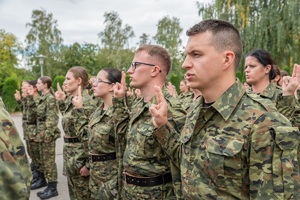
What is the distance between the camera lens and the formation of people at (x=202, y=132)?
1.47 meters

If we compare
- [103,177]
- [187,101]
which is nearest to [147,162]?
[103,177]

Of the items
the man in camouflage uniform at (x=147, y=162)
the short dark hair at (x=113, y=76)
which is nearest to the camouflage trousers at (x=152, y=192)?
the man in camouflage uniform at (x=147, y=162)

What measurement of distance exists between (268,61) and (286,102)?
2.64 feet

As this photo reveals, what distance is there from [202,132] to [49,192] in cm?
408

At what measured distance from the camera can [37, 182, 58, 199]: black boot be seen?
491 centimetres

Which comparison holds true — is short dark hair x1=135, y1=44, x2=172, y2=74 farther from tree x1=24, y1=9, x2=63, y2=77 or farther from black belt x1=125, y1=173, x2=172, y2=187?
tree x1=24, y1=9, x2=63, y2=77

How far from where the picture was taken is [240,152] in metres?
1.51

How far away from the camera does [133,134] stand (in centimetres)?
240

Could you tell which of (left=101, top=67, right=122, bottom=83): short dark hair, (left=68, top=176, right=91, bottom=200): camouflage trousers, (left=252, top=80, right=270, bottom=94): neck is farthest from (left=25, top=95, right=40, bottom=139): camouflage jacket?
(left=252, top=80, right=270, bottom=94): neck

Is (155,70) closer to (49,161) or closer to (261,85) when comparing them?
(261,85)

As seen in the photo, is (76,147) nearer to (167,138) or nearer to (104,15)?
(167,138)

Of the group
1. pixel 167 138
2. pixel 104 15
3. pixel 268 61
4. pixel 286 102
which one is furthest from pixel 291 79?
pixel 104 15

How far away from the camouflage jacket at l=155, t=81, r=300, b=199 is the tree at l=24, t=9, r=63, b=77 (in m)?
34.2

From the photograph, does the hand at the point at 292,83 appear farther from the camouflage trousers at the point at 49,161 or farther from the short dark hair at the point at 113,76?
the camouflage trousers at the point at 49,161
